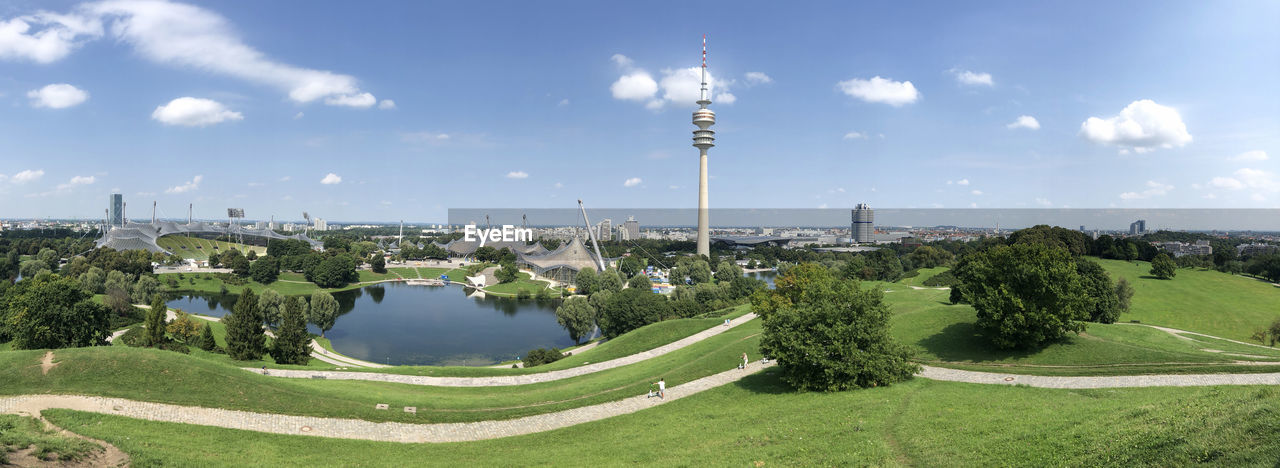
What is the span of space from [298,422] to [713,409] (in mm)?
13076

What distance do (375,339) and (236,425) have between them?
35884mm

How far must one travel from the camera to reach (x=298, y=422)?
55.5 feet

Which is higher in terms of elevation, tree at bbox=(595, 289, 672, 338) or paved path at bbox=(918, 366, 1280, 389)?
paved path at bbox=(918, 366, 1280, 389)

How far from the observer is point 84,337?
31.1m

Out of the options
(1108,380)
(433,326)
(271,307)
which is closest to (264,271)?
(271,307)

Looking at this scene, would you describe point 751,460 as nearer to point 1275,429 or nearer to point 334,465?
point 1275,429

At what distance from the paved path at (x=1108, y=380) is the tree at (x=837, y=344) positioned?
217cm

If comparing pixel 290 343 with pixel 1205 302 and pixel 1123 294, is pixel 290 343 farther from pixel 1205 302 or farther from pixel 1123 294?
pixel 1205 302

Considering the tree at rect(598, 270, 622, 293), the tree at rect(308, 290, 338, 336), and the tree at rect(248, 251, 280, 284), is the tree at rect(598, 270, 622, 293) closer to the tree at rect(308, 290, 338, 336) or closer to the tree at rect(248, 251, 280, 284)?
the tree at rect(308, 290, 338, 336)

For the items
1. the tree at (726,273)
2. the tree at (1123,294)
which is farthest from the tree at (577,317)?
the tree at (726,273)

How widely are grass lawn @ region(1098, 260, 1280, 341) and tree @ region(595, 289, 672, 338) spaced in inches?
1303

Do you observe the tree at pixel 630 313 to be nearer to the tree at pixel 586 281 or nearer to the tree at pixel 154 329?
the tree at pixel 154 329

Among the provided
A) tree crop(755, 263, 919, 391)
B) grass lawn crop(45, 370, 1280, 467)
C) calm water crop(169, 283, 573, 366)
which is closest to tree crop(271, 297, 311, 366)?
calm water crop(169, 283, 573, 366)

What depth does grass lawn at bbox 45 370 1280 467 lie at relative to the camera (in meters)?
9.70
